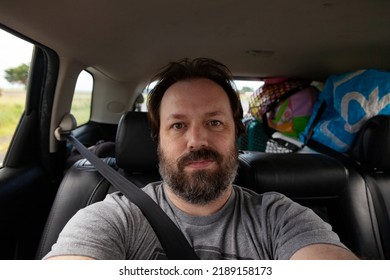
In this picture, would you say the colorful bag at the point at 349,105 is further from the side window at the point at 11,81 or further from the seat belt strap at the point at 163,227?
the side window at the point at 11,81

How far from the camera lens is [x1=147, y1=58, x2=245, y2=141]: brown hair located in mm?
811

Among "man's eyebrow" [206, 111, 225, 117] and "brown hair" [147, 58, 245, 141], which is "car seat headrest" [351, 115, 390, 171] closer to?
"brown hair" [147, 58, 245, 141]

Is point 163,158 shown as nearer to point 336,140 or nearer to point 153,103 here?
point 153,103

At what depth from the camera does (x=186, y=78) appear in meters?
0.79

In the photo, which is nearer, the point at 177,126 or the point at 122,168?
the point at 177,126

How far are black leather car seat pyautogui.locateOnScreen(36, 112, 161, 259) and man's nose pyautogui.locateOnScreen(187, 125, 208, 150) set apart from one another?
0.27 meters

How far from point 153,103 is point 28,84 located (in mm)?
529

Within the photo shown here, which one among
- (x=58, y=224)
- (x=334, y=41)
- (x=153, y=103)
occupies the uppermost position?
(x=334, y=41)

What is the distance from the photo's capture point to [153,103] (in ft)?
2.76

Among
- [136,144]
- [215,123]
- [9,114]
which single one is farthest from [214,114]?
[9,114]

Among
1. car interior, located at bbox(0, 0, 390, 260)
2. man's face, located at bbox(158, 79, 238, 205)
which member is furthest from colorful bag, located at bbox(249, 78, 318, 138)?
man's face, located at bbox(158, 79, 238, 205)

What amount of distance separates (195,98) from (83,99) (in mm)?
935

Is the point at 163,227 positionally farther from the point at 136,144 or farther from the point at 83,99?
the point at 83,99
